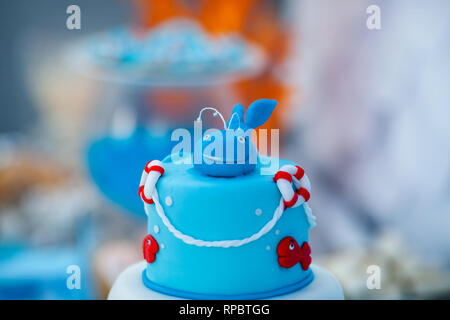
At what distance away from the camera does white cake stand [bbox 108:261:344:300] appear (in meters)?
1.91

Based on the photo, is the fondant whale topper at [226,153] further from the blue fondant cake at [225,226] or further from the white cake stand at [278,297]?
the white cake stand at [278,297]

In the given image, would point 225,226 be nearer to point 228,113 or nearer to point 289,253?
point 289,253

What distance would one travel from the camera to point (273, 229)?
1.88 metres

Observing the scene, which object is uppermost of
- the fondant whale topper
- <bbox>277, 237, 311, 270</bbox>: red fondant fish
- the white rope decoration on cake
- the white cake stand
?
the fondant whale topper

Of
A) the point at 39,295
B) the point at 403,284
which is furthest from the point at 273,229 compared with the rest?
the point at 39,295

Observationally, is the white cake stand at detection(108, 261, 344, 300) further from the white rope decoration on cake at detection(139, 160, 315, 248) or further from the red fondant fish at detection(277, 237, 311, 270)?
the white rope decoration on cake at detection(139, 160, 315, 248)

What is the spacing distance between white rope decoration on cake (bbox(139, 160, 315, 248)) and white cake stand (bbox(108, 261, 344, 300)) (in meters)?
0.22

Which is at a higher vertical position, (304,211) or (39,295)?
(304,211)

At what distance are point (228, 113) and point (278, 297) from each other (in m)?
2.79

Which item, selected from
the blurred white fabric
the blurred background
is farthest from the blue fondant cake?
the blurred white fabric

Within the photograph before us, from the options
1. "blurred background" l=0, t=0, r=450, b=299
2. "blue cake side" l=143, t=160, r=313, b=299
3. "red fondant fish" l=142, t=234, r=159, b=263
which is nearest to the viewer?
"blue cake side" l=143, t=160, r=313, b=299

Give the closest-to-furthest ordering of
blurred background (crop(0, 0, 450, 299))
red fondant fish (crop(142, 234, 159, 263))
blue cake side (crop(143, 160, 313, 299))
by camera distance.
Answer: blue cake side (crop(143, 160, 313, 299)), red fondant fish (crop(142, 234, 159, 263)), blurred background (crop(0, 0, 450, 299))
